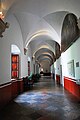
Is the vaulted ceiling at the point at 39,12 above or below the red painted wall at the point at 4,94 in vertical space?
above

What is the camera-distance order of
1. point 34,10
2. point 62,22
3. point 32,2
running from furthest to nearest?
point 62,22 → point 34,10 → point 32,2

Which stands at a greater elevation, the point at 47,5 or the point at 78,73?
the point at 47,5

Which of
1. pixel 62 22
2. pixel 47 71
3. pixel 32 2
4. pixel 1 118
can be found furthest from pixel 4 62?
pixel 47 71

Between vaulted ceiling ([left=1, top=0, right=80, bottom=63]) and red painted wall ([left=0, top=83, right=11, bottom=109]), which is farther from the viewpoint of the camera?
vaulted ceiling ([left=1, top=0, right=80, bottom=63])

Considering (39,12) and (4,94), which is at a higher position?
(39,12)

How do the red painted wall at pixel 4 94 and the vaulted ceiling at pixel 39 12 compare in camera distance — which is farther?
the vaulted ceiling at pixel 39 12

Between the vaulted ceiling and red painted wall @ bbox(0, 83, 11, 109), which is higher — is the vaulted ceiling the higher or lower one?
the higher one

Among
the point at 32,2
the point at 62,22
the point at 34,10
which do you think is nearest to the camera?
the point at 32,2

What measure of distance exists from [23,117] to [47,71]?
1426 inches

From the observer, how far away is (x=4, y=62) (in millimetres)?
5066

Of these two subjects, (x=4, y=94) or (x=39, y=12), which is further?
(x=39, y=12)

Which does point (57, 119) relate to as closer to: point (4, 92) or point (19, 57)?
point (4, 92)

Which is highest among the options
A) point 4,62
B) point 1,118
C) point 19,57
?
point 19,57

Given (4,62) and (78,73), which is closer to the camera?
(4,62)
